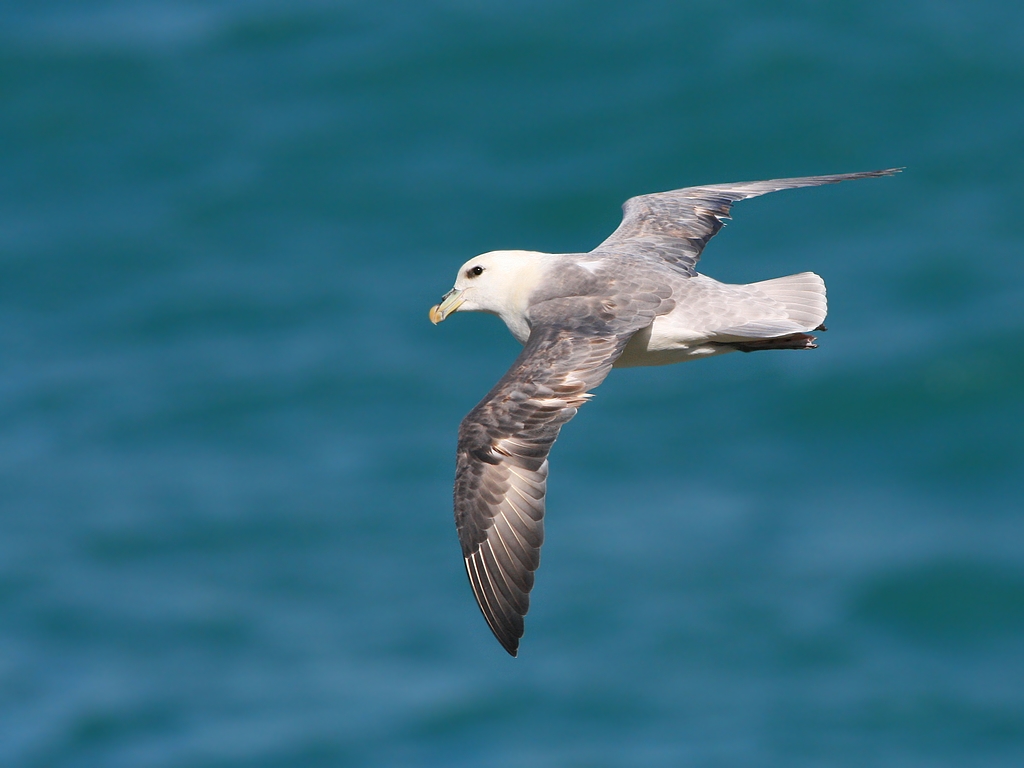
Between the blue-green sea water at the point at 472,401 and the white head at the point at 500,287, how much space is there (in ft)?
48.4

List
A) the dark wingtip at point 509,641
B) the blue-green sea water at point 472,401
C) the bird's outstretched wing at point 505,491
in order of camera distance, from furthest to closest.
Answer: the blue-green sea water at point 472,401 < the bird's outstretched wing at point 505,491 < the dark wingtip at point 509,641

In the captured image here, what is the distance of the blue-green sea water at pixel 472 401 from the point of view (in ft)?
82.8

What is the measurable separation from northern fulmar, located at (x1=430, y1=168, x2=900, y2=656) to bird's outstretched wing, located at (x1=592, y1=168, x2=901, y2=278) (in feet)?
0.04

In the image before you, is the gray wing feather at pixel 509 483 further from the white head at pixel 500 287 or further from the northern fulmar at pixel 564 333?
the white head at pixel 500 287

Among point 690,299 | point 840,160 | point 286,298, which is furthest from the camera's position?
point 286,298

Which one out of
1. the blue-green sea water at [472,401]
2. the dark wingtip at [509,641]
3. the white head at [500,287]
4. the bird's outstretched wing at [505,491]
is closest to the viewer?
the dark wingtip at [509,641]

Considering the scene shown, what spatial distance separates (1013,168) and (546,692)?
1173cm

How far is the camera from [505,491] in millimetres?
7879

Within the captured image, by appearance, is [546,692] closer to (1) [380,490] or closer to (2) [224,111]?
(1) [380,490]

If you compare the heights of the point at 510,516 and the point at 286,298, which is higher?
the point at 510,516

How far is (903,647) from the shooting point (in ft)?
83.7

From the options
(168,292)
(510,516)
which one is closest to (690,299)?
(510,516)

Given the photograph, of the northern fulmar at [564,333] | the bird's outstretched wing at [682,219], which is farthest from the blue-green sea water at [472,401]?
the northern fulmar at [564,333]

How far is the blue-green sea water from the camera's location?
25.2 m
